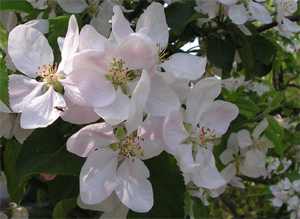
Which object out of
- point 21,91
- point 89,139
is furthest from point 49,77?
point 89,139

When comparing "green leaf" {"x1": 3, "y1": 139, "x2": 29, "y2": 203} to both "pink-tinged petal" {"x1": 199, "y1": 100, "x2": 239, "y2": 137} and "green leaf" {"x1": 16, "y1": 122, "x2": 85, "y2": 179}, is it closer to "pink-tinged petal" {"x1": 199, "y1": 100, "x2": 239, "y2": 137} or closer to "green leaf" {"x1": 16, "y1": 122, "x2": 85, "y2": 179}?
"green leaf" {"x1": 16, "y1": 122, "x2": 85, "y2": 179}

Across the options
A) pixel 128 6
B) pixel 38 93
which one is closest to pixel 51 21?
pixel 38 93

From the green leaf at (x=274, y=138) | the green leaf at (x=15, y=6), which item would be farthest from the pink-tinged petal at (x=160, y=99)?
the green leaf at (x=274, y=138)

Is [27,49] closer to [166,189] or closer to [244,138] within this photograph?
[166,189]

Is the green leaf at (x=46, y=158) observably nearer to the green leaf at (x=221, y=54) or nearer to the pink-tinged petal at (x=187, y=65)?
the pink-tinged petal at (x=187, y=65)

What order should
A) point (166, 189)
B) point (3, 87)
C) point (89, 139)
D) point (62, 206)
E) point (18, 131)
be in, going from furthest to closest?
point (62, 206) < point (18, 131) < point (166, 189) < point (89, 139) < point (3, 87)

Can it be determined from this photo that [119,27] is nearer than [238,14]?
Yes

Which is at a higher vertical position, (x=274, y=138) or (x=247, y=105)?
(x=247, y=105)
